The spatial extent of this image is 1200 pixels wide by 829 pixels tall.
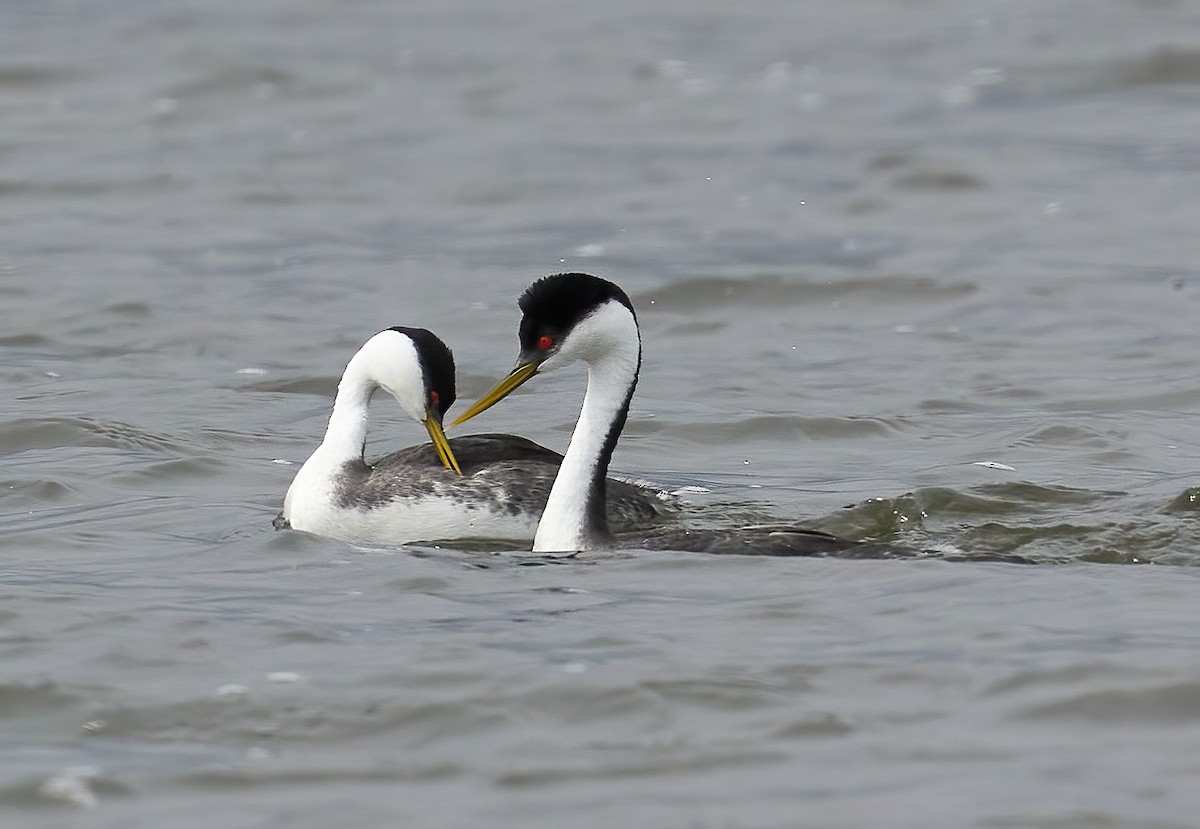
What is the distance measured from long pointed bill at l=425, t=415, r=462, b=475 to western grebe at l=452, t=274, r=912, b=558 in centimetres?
74

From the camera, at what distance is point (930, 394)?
554 inches

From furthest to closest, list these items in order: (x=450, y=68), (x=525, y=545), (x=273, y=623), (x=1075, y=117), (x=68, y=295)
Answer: (x=450, y=68) < (x=1075, y=117) < (x=68, y=295) < (x=525, y=545) < (x=273, y=623)

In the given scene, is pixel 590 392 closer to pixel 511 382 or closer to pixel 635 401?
pixel 511 382

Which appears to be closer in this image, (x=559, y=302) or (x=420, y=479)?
(x=559, y=302)

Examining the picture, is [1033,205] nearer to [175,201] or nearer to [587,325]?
[175,201]

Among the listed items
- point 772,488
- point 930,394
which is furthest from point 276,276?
point 772,488

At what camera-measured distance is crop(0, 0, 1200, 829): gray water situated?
7.17 metres

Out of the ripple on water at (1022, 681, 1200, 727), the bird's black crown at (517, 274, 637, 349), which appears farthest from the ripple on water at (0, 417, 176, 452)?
the ripple on water at (1022, 681, 1200, 727)

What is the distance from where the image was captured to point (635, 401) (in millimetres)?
14039

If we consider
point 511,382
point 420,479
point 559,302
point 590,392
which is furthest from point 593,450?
point 420,479

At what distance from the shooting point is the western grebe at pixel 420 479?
10.5 metres

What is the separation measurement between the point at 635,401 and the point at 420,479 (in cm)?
356

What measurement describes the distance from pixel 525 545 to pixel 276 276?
747 centimetres

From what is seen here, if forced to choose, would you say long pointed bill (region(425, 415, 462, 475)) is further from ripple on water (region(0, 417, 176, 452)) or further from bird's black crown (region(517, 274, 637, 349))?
ripple on water (region(0, 417, 176, 452))
